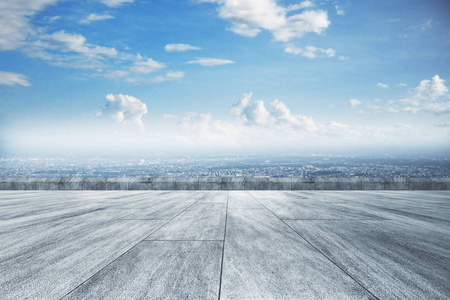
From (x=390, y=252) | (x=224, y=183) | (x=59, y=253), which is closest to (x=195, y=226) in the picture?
(x=59, y=253)

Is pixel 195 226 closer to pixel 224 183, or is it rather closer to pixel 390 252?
pixel 390 252

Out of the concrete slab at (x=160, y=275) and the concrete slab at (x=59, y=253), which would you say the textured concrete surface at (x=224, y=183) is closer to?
the concrete slab at (x=59, y=253)

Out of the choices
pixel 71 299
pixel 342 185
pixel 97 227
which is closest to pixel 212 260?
pixel 71 299

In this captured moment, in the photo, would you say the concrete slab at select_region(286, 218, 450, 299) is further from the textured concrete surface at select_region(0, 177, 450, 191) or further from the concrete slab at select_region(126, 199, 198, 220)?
the textured concrete surface at select_region(0, 177, 450, 191)

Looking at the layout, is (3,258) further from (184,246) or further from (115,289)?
(184,246)

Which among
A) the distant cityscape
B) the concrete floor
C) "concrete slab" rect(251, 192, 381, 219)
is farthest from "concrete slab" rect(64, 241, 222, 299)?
the distant cityscape

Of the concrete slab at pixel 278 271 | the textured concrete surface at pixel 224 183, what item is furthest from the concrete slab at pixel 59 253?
the textured concrete surface at pixel 224 183
